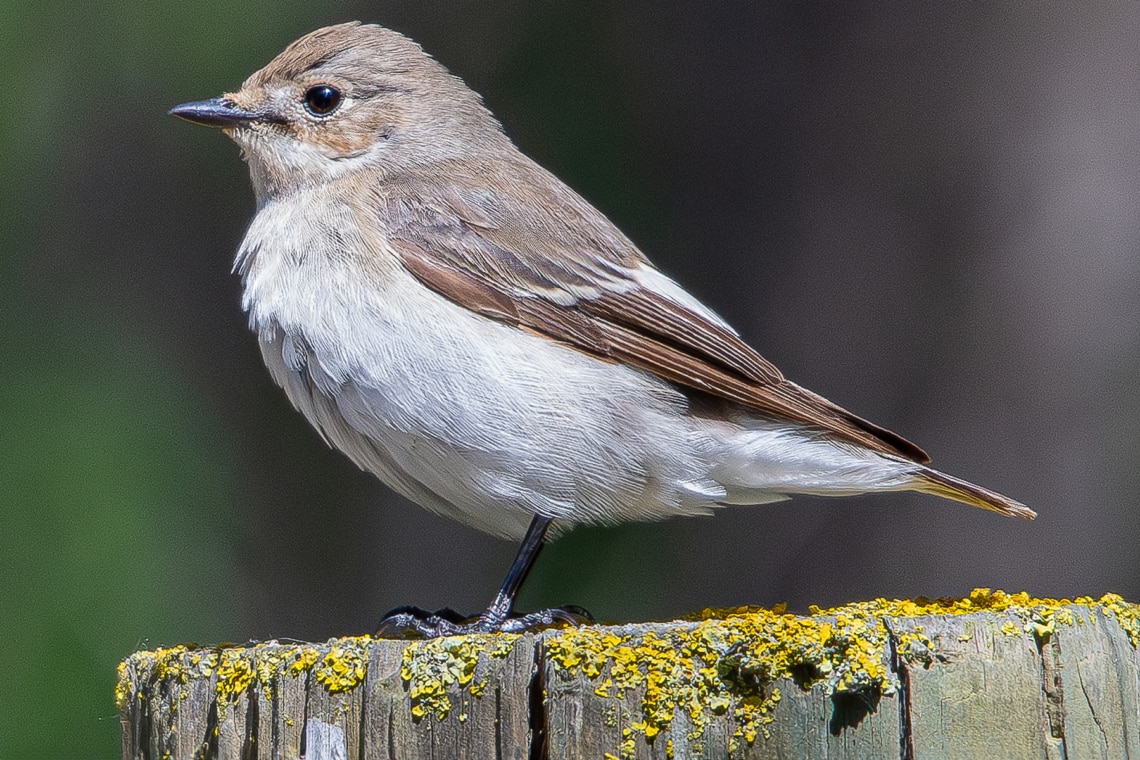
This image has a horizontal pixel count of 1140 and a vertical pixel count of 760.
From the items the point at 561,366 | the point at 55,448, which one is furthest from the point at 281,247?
the point at 55,448

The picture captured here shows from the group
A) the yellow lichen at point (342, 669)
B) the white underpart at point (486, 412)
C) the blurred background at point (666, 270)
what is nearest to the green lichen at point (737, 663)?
Answer: the yellow lichen at point (342, 669)

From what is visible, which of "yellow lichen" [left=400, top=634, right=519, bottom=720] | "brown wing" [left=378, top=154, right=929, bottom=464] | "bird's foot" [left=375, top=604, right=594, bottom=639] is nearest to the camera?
"yellow lichen" [left=400, top=634, right=519, bottom=720]

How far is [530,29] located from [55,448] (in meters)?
3.22

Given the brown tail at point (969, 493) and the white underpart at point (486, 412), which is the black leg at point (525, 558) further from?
the brown tail at point (969, 493)

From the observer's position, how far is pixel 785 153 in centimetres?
648

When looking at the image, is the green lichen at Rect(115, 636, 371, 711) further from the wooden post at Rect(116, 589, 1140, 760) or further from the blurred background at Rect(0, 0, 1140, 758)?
the blurred background at Rect(0, 0, 1140, 758)

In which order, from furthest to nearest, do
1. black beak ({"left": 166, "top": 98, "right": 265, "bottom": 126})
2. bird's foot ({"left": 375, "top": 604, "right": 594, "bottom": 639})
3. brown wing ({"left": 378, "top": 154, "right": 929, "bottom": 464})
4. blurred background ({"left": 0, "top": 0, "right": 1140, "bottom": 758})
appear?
blurred background ({"left": 0, "top": 0, "right": 1140, "bottom": 758})
black beak ({"left": 166, "top": 98, "right": 265, "bottom": 126})
brown wing ({"left": 378, "top": 154, "right": 929, "bottom": 464})
bird's foot ({"left": 375, "top": 604, "right": 594, "bottom": 639})

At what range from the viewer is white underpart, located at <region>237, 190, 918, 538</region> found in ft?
11.8

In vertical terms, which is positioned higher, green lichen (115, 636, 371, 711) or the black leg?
the black leg

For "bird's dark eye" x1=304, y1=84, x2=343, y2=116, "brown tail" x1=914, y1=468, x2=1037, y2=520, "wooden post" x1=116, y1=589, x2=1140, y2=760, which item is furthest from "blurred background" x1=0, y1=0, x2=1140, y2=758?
"wooden post" x1=116, y1=589, x2=1140, y2=760

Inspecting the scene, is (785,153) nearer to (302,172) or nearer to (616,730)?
(302,172)

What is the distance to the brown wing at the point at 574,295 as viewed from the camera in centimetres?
384

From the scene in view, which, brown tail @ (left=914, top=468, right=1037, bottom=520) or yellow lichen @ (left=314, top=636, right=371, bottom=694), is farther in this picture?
brown tail @ (left=914, top=468, right=1037, bottom=520)

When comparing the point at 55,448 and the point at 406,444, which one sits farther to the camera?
the point at 55,448
